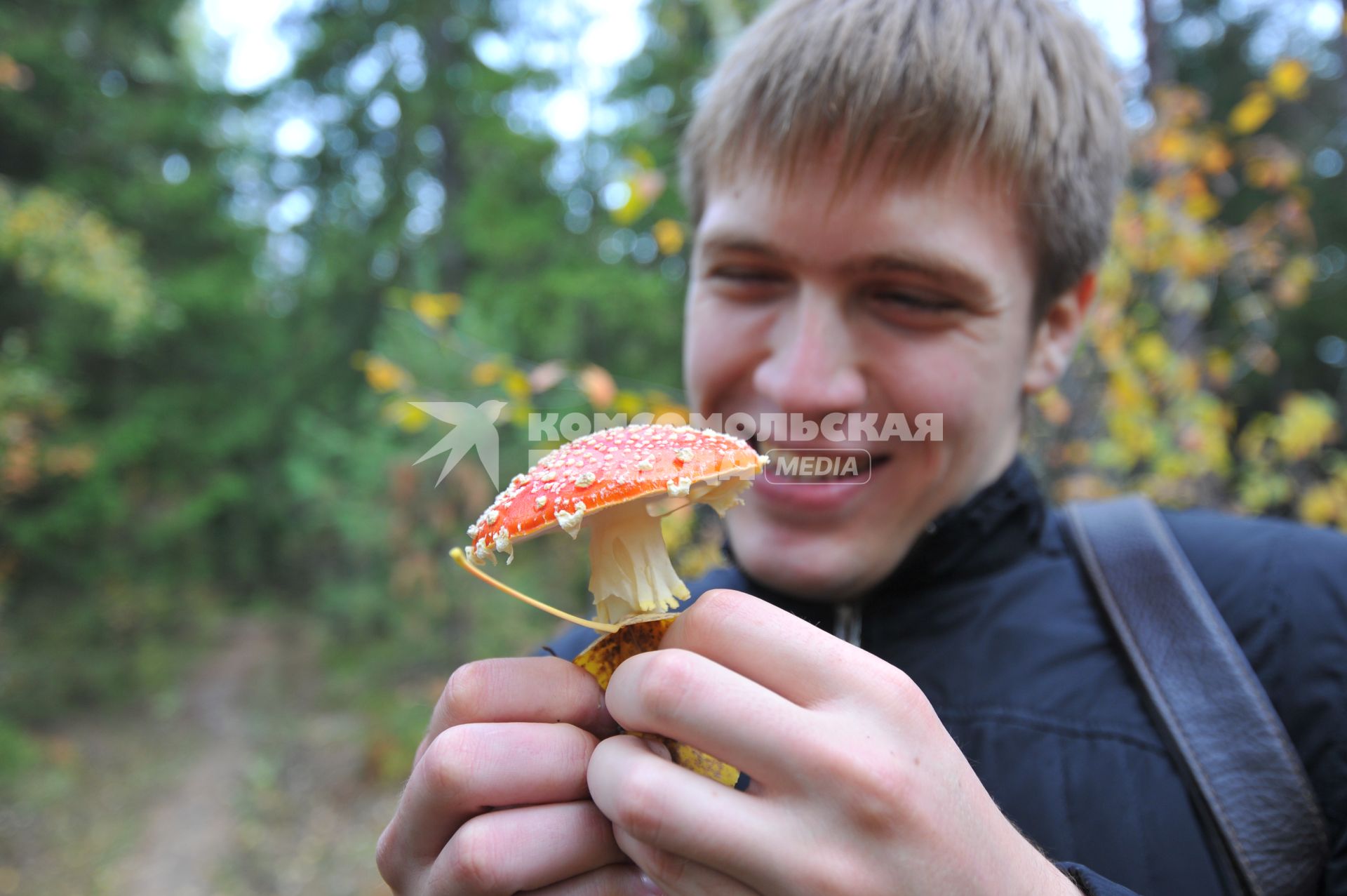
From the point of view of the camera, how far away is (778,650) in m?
0.86

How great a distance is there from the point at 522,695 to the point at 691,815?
12.1 inches

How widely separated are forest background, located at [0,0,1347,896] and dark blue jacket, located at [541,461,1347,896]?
5.06 ft

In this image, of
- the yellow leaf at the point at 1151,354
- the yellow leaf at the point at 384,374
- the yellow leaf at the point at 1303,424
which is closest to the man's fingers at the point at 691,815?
the yellow leaf at the point at 384,374

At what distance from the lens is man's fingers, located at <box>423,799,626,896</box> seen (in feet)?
2.95

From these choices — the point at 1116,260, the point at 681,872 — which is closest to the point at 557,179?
the point at 1116,260

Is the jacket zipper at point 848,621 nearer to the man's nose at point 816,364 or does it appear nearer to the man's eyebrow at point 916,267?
the man's nose at point 816,364

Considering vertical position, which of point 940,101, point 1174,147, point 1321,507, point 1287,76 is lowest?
point 1321,507

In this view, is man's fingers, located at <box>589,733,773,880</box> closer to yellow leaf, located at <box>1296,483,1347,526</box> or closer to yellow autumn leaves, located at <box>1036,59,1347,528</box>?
yellow autumn leaves, located at <box>1036,59,1347,528</box>

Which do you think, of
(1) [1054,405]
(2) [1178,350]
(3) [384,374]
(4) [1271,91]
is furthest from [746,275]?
(2) [1178,350]

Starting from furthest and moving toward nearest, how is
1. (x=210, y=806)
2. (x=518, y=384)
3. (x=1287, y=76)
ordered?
(x=210, y=806)
(x=1287, y=76)
(x=518, y=384)

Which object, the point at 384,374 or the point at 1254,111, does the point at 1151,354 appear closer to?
the point at 1254,111

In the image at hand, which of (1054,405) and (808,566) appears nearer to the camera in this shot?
(808,566)

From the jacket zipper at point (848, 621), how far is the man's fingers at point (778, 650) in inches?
29.2

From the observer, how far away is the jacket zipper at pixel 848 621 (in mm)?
1588
